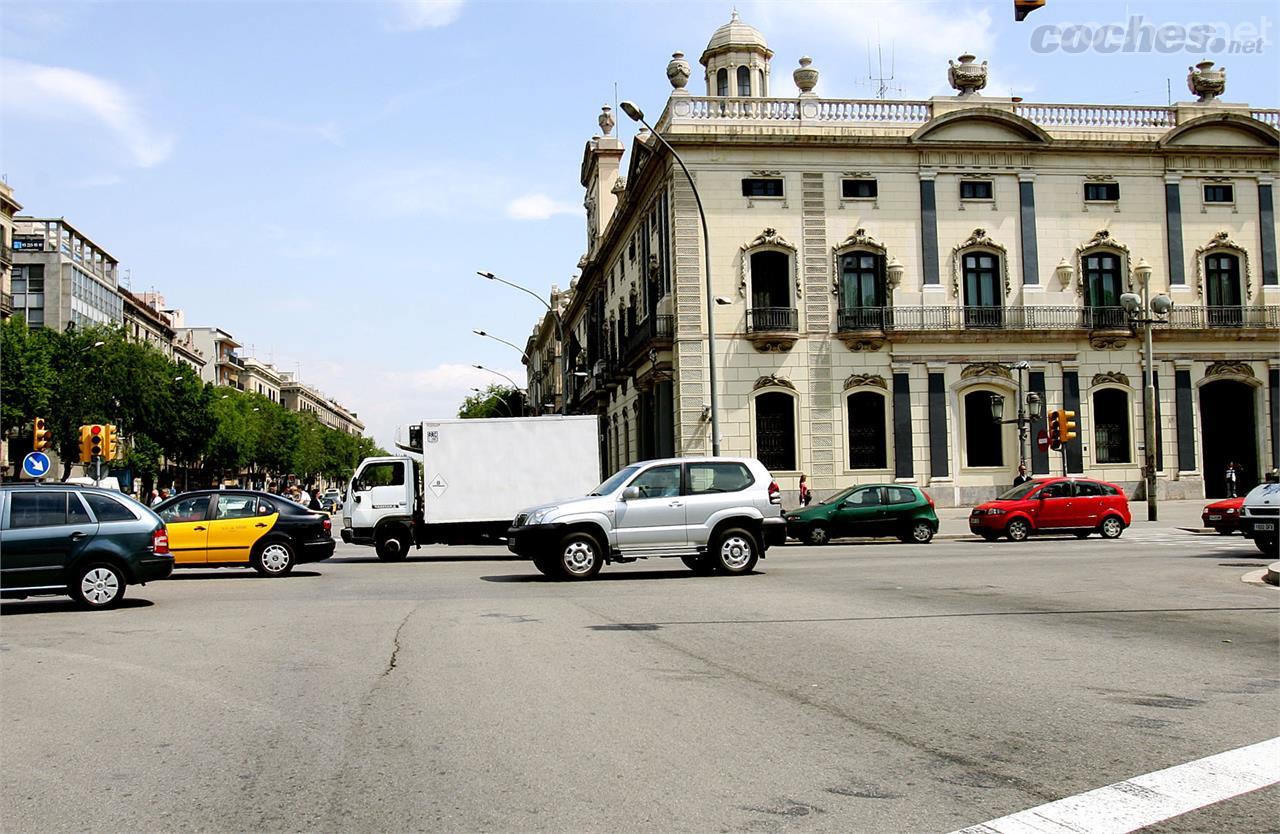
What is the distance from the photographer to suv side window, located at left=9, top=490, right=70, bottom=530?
14031 mm

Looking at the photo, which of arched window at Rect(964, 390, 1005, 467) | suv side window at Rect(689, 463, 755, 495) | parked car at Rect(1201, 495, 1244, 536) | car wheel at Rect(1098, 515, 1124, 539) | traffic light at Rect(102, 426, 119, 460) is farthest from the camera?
arched window at Rect(964, 390, 1005, 467)

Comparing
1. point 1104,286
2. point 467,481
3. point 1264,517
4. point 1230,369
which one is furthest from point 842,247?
point 1264,517

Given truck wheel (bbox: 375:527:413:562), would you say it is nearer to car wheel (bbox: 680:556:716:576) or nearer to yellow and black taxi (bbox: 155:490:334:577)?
yellow and black taxi (bbox: 155:490:334:577)

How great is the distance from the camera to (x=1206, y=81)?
44656 millimetres

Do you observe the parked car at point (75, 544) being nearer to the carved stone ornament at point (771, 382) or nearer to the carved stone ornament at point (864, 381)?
the carved stone ornament at point (771, 382)

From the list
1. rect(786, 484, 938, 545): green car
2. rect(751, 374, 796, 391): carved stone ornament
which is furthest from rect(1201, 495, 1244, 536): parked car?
rect(751, 374, 796, 391): carved stone ornament

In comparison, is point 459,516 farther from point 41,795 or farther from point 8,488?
point 41,795

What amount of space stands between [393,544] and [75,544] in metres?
11.6

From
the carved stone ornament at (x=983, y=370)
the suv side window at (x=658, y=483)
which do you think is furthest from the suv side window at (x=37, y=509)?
the carved stone ornament at (x=983, y=370)

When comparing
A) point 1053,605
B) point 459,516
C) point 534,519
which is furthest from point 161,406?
point 1053,605

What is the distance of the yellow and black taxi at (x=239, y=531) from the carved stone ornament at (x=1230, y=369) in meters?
35.2

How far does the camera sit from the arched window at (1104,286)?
42250 millimetres

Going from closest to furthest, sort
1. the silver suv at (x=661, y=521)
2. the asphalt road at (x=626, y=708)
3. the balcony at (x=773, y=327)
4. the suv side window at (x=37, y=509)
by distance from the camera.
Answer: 1. the asphalt road at (x=626, y=708)
2. the suv side window at (x=37, y=509)
3. the silver suv at (x=661, y=521)
4. the balcony at (x=773, y=327)

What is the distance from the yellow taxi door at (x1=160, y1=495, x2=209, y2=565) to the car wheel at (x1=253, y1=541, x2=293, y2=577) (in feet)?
2.97
